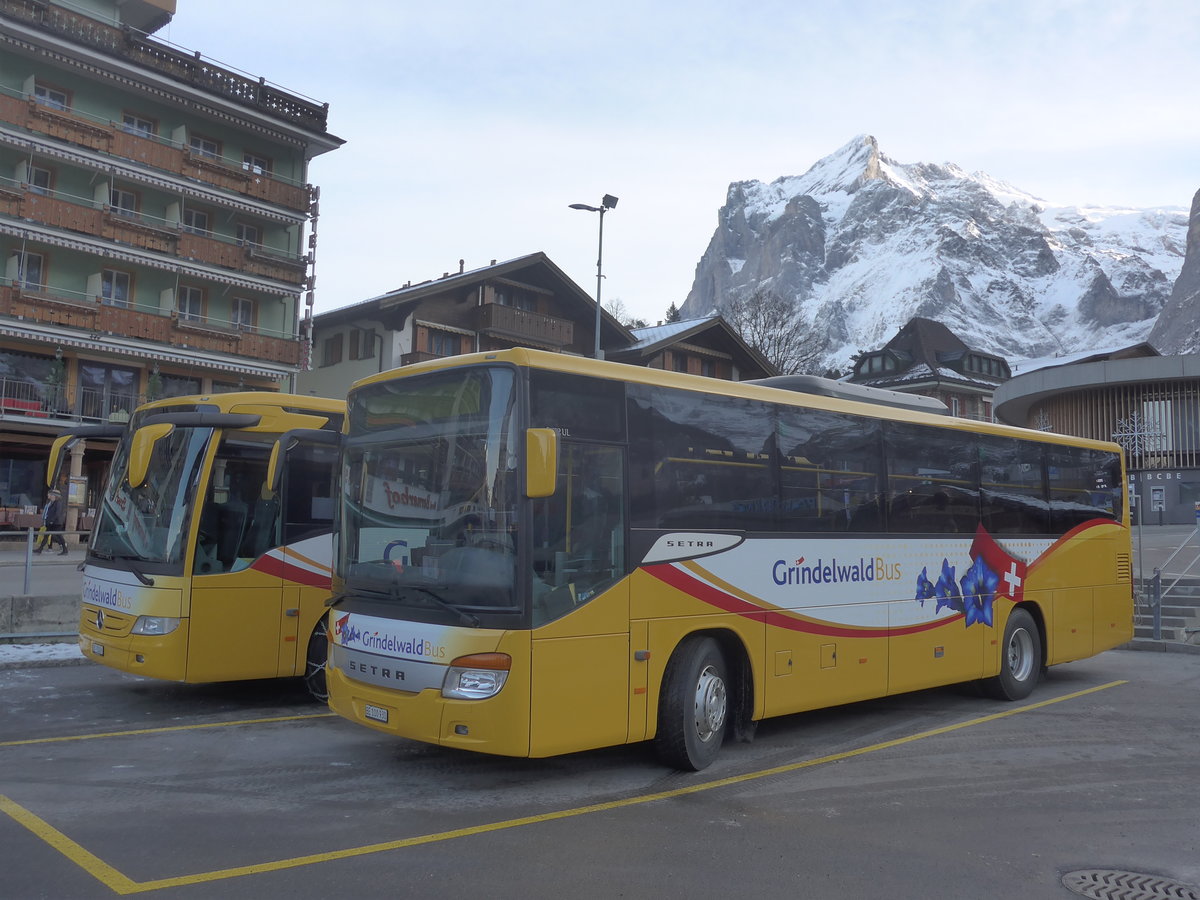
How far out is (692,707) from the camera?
755 centimetres

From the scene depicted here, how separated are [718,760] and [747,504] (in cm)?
199

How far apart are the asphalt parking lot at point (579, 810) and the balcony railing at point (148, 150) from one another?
91.0 ft

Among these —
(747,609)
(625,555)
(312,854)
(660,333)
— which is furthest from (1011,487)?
(660,333)

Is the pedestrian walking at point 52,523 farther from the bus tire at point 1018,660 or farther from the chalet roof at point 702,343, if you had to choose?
the chalet roof at point 702,343

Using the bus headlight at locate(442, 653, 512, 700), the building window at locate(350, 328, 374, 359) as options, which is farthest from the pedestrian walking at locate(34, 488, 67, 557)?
the building window at locate(350, 328, 374, 359)

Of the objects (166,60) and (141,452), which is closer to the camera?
(141,452)

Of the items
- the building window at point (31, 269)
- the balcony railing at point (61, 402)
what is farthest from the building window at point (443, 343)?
the building window at point (31, 269)

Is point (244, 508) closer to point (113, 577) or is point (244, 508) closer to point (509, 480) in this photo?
point (113, 577)

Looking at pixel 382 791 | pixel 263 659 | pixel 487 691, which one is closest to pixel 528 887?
pixel 487 691

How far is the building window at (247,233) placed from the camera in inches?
1513

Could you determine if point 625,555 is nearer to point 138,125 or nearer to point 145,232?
point 145,232

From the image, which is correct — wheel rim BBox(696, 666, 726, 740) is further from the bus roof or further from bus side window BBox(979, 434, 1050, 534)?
bus side window BBox(979, 434, 1050, 534)

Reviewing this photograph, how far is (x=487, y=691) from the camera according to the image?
646cm

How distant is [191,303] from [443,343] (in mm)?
9083
